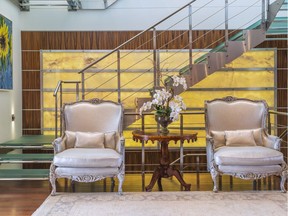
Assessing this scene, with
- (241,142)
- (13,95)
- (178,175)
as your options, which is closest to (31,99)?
(13,95)

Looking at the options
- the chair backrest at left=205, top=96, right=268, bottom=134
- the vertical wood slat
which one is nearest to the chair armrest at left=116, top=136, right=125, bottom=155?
the chair backrest at left=205, top=96, right=268, bottom=134

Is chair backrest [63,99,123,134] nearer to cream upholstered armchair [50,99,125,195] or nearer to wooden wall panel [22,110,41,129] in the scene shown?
cream upholstered armchair [50,99,125,195]

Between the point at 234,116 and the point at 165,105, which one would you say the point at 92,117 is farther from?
the point at 234,116

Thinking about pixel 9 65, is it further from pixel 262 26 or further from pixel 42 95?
pixel 262 26

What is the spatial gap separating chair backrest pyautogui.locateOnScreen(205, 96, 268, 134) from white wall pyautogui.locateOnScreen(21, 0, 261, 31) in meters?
2.51

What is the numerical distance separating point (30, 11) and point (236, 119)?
4236 mm

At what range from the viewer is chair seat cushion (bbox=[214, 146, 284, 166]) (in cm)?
432

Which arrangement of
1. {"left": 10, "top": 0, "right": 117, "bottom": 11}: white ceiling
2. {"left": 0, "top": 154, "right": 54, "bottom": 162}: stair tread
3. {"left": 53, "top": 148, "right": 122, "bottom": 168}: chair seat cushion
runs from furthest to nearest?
{"left": 10, "top": 0, "right": 117, "bottom": 11}: white ceiling
{"left": 0, "top": 154, "right": 54, "bottom": 162}: stair tread
{"left": 53, "top": 148, "right": 122, "bottom": 168}: chair seat cushion

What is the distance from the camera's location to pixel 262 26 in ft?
18.8

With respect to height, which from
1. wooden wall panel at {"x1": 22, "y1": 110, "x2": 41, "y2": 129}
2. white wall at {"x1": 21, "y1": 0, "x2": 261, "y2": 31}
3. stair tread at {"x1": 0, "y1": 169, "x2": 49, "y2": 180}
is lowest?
stair tread at {"x1": 0, "y1": 169, "x2": 49, "y2": 180}

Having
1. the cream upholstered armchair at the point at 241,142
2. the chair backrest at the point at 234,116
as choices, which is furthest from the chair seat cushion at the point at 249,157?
the chair backrest at the point at 234,116

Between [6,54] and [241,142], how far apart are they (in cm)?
380

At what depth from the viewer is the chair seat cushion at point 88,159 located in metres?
4.28

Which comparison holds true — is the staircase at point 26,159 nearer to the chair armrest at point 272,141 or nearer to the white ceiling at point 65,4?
the white ceiling at point 65,4
